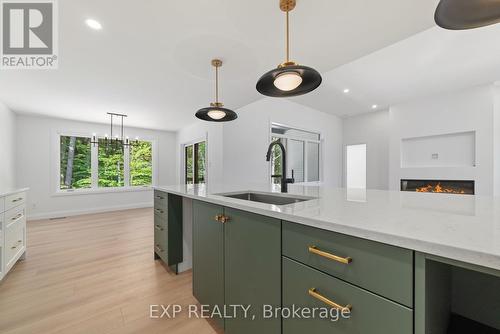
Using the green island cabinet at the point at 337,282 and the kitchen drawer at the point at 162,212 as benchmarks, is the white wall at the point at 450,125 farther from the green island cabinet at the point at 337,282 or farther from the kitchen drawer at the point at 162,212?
the kitchen drawer at the point at 162,212

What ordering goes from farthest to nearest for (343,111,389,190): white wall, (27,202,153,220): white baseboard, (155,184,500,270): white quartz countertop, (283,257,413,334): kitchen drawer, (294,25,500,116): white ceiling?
(343,111,389,190): white wall, (27,202,153,220): white baseboard, (294,25,500,116): white ceiling, (283,257,413,334): kitchen drawer, (155,184,500,270): white quartz countertop

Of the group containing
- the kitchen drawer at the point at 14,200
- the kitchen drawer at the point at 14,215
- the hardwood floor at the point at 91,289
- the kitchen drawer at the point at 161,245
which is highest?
the kitchen drawer at the point at 14,200

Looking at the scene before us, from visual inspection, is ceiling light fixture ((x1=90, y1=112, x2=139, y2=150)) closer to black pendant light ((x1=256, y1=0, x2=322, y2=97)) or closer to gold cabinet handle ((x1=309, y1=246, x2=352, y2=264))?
black pendant light ((x1=256, y1=0, x2=322, y2=97))

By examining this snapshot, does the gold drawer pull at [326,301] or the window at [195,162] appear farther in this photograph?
the window at [195,162]

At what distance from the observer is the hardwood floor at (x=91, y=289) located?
1.49 meters

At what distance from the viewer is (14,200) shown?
2268mm

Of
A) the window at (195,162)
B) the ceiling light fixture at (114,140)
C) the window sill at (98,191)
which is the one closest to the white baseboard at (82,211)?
the window sill at (98,191)

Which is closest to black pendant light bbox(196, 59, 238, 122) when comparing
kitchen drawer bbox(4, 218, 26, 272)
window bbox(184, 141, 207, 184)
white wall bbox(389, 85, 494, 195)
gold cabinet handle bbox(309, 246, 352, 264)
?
gold cabinet handle bbox(309, 246, 352, 264)

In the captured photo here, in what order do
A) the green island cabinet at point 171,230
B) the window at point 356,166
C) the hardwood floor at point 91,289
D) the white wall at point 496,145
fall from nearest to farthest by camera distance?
the hardwood floor at point 91,289
the green island cabinet at point 171,230
the white wall at point 496,145
the window at point 356,166

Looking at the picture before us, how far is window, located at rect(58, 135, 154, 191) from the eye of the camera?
520cm

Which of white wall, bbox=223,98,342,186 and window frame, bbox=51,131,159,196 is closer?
white wall, bbox=223,98,342,186

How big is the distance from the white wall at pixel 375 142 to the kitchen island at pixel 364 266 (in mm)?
5573

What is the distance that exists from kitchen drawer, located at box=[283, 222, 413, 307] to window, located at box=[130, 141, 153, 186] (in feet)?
20.9

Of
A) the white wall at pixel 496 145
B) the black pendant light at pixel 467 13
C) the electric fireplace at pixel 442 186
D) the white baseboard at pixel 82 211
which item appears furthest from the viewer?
the white baseboard at pixel 82 211
